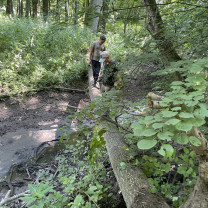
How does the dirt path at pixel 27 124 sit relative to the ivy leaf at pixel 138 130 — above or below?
below

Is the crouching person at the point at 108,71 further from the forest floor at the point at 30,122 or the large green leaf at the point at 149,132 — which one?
the large green leaf at the point at 149,132

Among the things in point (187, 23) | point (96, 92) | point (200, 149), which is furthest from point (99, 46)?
point (200, 149)

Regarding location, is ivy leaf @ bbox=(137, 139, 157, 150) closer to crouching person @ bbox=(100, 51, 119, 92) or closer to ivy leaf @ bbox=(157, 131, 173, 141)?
ivy leaf @ bbox=(157, 131, 173, 141)

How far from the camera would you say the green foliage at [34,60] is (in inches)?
290

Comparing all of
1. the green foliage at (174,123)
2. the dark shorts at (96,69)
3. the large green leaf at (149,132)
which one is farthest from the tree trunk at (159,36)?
the dark shorts at (96,69)

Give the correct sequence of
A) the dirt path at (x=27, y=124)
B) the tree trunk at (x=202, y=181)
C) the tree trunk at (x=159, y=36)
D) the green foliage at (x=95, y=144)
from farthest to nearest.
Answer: the dirt path at (x=27, y=124)
the tree trunk at (x=159, y=36)
the green foliage at (x=95, y=144)
the tree trunk at (x=202, y=181)

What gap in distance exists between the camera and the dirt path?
4.91 metres

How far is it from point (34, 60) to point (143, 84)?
5577 mm

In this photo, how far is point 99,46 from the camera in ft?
23.0

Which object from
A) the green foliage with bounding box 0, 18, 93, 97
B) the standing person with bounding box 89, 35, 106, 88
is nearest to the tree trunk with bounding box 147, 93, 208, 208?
the standing person with bounding box 89, 35, 106, 88

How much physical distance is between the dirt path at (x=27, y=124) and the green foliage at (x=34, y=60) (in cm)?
63

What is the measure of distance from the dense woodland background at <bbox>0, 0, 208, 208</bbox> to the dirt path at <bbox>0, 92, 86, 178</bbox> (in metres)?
0.58

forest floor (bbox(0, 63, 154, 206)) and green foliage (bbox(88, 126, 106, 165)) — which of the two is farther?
forest floor (bbox(0, 63, 154, 206))

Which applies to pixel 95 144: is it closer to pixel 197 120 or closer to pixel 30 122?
pixel 197 120
